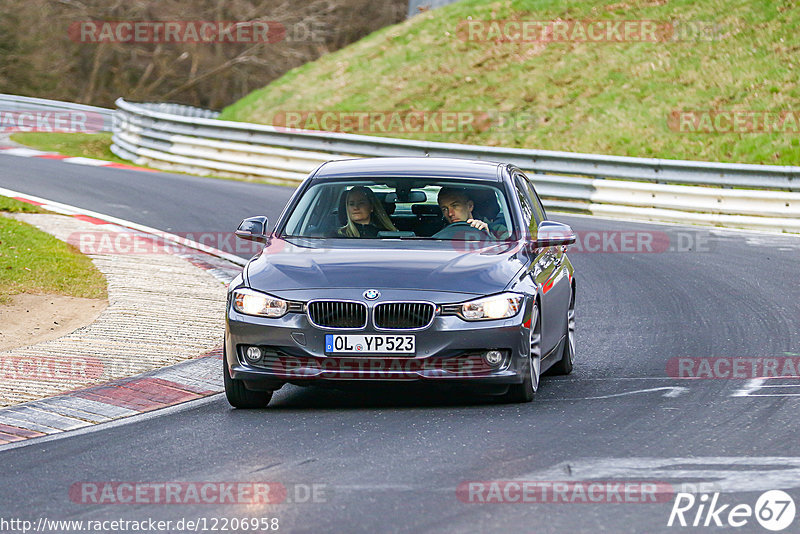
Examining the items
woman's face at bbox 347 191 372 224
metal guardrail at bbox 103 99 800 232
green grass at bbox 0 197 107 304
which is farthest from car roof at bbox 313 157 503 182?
metal guardrail at bbox 103 99 800 232

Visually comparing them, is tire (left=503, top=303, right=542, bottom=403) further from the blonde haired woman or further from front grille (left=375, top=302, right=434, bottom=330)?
the blonde haired woman

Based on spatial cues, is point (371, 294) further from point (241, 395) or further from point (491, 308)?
point (241, 395)

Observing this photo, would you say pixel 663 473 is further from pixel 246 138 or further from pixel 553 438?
pixel 246 138

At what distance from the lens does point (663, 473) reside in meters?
6.22

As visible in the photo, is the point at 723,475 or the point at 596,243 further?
the point at 596,243

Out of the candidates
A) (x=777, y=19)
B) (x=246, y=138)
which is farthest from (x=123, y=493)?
(x=777, y=19)

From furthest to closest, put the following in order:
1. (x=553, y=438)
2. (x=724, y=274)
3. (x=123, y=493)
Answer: (x=724, y=274) < (x=553, y=438) < (x=123, y=493)

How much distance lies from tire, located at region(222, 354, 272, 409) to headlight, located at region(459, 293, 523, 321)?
1439 mm

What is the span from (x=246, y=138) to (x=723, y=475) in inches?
825

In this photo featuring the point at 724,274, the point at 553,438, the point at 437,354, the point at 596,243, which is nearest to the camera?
the point at 553,438

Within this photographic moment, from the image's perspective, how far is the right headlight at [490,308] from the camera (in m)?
7.76

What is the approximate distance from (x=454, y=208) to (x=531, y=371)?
152 cm

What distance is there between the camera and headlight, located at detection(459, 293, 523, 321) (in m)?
7.77

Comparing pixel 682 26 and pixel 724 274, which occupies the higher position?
pixel 682 26
